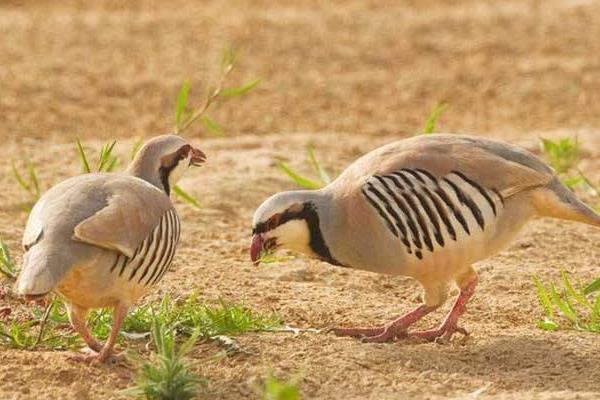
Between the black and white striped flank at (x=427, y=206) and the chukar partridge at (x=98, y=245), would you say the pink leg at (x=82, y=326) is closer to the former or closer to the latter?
the chukar partridge at (x=98, y=245)

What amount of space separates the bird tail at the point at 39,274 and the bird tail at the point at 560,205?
72.5 inches

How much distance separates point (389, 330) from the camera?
5191 millimetres

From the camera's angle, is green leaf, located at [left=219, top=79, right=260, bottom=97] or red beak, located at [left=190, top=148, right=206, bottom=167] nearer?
red beak, located at [left=190, top=148, right=206, bottom=167]

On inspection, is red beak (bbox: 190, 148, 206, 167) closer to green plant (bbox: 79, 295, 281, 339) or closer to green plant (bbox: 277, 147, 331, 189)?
green plant (bbox: 79, 295, 281, 339)

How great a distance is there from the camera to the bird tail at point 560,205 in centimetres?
525

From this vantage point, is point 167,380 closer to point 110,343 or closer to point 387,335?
point 110,343

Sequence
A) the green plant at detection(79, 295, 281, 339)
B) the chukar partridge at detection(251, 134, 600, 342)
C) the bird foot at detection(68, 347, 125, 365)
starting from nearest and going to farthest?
the bird foot at detection(68, 347, 125, 365), the green plant at detection(79, 295, 281, 339), the chukar partridge at detection(251, 134, 600, 342)

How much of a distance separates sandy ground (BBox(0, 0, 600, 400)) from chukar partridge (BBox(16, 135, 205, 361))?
248 millimetres

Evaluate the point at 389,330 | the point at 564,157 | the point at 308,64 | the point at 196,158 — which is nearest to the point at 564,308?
the point at 389,330

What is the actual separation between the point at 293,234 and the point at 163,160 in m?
0.56

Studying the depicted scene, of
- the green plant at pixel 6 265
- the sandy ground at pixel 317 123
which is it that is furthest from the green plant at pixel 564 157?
the green plant at pixel 6 265

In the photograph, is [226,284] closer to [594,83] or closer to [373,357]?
[373,357]

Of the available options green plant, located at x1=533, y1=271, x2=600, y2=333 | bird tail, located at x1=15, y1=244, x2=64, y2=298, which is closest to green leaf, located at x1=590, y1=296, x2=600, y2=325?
green plant, located at x1=533, y1=271, x2=600, y2=333

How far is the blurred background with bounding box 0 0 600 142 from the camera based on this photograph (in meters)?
9.23
